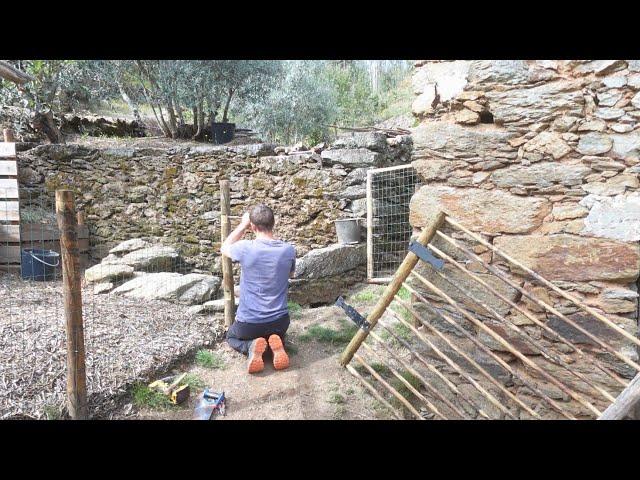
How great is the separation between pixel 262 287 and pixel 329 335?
1.02m

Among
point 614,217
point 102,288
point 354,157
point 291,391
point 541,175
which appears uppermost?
point 354,157

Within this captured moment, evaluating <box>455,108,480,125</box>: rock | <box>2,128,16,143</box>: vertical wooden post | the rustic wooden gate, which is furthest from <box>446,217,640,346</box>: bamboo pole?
<box>2,128,16,143</box>: vertical wooden post

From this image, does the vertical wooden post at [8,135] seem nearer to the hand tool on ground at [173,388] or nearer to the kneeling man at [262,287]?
the kneeling man at [262,287]

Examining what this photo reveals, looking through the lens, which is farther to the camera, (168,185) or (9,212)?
(168,185)

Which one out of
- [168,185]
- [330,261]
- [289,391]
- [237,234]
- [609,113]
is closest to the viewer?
[609,113]

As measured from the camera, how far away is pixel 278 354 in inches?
137

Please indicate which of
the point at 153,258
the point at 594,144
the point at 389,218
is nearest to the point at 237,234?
the point at 594,144

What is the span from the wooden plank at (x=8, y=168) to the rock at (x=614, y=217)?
7.41 meters

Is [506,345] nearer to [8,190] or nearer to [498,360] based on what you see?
[498,360]

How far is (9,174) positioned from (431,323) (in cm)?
673

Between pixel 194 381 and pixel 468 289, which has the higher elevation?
pixel 468 289

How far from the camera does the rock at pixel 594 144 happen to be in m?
2.38

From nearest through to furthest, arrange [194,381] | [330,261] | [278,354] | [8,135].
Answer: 1. [194,381]
2. [278,354]
3. [330,261]
4. [8,135]

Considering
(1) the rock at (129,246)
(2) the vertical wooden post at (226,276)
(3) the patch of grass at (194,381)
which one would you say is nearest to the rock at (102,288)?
(1) the rock at (129,246)
